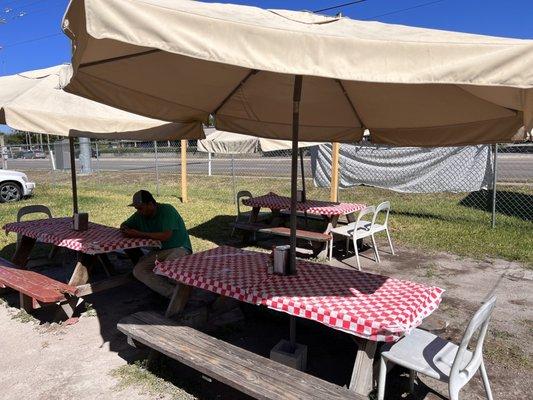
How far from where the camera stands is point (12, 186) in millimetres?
12766

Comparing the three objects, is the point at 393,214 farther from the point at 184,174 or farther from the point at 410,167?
the point at 184,174

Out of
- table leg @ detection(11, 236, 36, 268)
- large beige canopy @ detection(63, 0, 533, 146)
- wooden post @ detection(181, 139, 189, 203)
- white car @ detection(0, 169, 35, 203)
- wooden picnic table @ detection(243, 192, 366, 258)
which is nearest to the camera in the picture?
large beige canopy @ detection(63, 0, 533, 146)

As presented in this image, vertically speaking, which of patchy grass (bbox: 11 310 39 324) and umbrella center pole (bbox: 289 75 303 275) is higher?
umbrella center pole (bbox: 289 75 303 275)

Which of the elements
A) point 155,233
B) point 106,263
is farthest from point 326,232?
point 106,263

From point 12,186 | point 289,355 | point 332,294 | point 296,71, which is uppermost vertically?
point 296,71

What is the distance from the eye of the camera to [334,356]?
3674mm

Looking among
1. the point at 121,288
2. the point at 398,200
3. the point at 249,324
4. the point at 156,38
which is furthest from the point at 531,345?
the point at 398,200

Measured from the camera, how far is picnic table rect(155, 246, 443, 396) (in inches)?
100

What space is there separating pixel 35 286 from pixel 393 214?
7698mm

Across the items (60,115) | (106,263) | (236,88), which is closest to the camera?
(236,88)

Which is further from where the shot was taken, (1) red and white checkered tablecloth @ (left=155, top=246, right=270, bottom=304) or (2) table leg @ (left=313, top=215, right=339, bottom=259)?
(2) table leg @ (left=313, top=215, right=339, bottom=259)

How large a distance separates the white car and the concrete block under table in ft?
40.0

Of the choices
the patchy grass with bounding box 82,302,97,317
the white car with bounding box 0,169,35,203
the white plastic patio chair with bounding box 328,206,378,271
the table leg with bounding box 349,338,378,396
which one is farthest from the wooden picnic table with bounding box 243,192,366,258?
the white car with bounding box 0,169,35,203

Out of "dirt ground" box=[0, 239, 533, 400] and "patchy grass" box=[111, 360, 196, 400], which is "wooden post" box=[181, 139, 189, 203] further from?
"patchy grass" box=[111, 360, 196, 400]
